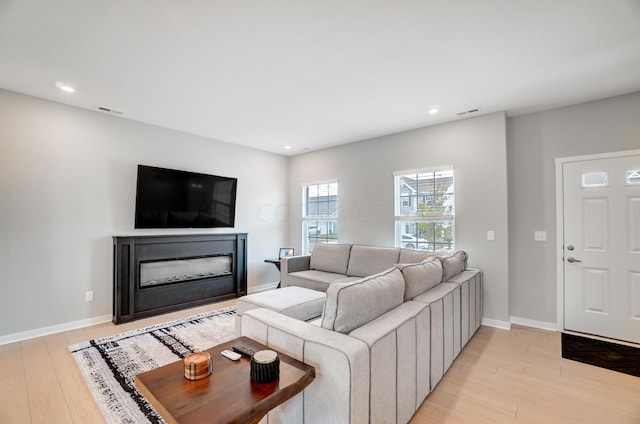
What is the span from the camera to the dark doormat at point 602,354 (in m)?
2.53

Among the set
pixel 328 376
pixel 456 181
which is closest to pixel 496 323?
pixel 456 181

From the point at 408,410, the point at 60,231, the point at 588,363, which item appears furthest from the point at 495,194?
the point at 60,231

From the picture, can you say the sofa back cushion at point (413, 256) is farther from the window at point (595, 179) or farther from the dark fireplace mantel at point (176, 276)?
the dark fireplace mantel at point (176, 276)

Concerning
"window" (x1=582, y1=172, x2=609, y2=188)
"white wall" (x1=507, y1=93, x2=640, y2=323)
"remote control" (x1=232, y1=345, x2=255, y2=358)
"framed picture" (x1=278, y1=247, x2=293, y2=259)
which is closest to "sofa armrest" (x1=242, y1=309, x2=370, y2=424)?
"remote control" (x1=232, y1=345, x2=255, y2=358)

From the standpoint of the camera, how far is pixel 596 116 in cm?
320

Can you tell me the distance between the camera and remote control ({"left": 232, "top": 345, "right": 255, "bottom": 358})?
4.54 feet

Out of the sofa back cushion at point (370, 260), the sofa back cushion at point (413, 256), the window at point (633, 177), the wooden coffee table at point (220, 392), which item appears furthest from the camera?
the sofa back cushion at point (370, 260)

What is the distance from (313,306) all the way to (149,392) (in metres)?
1.80

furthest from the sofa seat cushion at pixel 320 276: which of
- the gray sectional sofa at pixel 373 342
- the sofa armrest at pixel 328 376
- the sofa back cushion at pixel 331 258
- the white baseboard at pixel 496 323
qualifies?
the sofa armrest at pixel 328 376

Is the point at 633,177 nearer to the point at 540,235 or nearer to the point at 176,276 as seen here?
the point at 540,235

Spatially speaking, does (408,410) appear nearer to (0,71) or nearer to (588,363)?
(588,363)

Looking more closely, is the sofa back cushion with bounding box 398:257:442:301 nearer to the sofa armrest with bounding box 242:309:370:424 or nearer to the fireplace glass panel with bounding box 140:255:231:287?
the sofa armrest with bounding box 242:309:370:424

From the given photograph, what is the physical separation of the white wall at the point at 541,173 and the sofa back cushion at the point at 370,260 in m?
1.48

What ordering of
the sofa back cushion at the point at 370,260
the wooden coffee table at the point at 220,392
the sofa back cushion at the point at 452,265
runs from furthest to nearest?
the sofa back cushion at the point at 370,260, the sofa back cushion at the point at 452,265, the wooden coffee table at the point at 220,392
